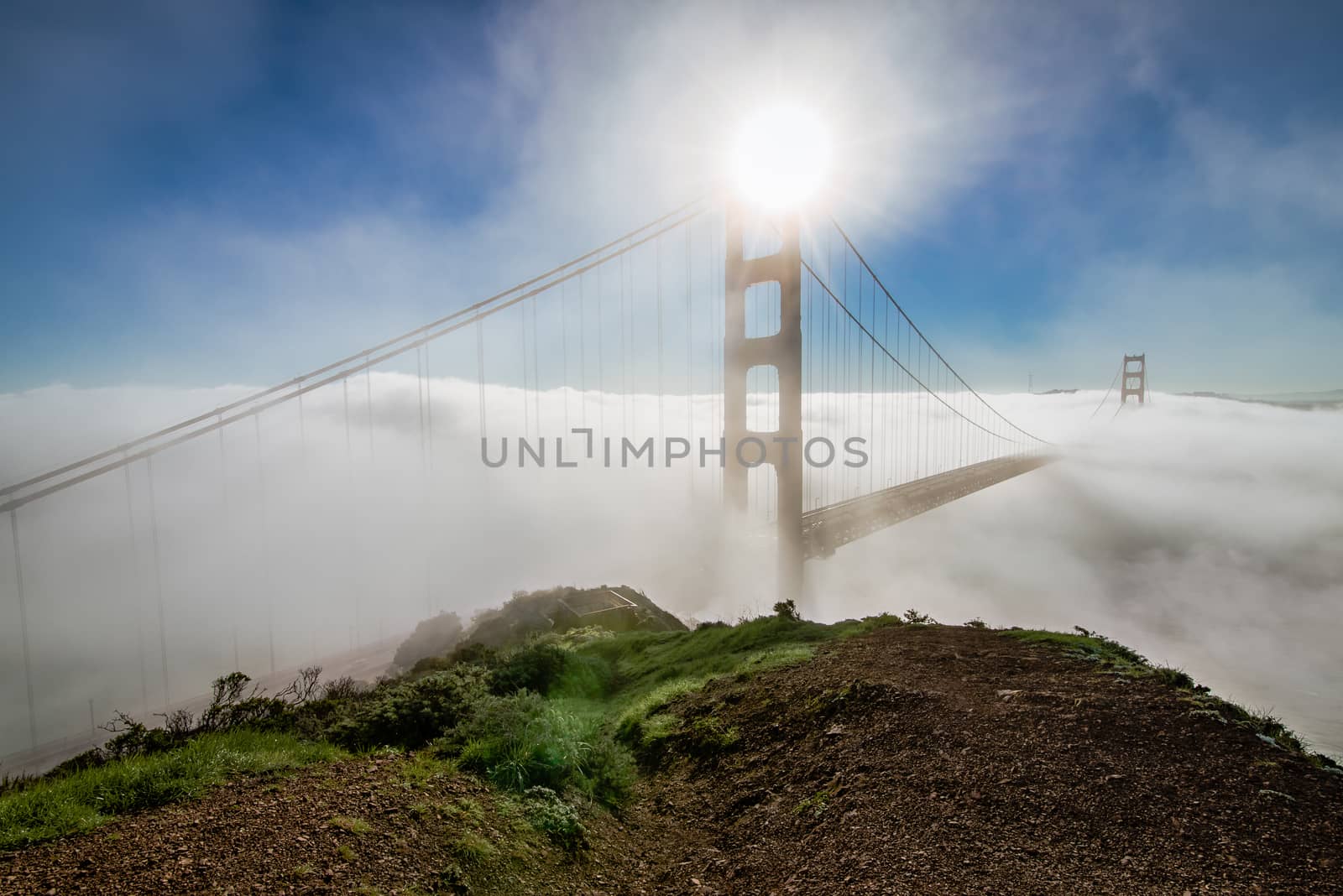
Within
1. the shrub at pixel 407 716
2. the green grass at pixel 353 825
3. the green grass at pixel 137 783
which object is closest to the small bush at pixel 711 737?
the shrub at pixel 407 716

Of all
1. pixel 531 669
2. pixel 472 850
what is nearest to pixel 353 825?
pixel 472 850

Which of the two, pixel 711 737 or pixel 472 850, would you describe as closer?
pixel 472 850

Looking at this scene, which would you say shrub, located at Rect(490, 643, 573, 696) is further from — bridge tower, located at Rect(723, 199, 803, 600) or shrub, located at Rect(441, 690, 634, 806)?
bridge tower, located at Rect(723, 199, 803, 600)

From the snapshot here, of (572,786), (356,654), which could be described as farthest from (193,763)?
(356,654)

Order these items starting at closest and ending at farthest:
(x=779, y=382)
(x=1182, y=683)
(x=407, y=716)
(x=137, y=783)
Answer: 1. (x=137, y=783)
2. (x=1182, y=683)
3. (x=407, y=716)
4. (x=779, y=382)

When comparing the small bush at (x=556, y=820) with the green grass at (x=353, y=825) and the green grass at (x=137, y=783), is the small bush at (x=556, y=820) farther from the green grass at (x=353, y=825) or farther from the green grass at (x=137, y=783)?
the green grass at (x=137, y=783)

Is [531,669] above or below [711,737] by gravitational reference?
below

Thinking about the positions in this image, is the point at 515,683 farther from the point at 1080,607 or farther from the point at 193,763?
the point at 1080,607

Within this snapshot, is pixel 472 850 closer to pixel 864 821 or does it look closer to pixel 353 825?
pixel 353 825
